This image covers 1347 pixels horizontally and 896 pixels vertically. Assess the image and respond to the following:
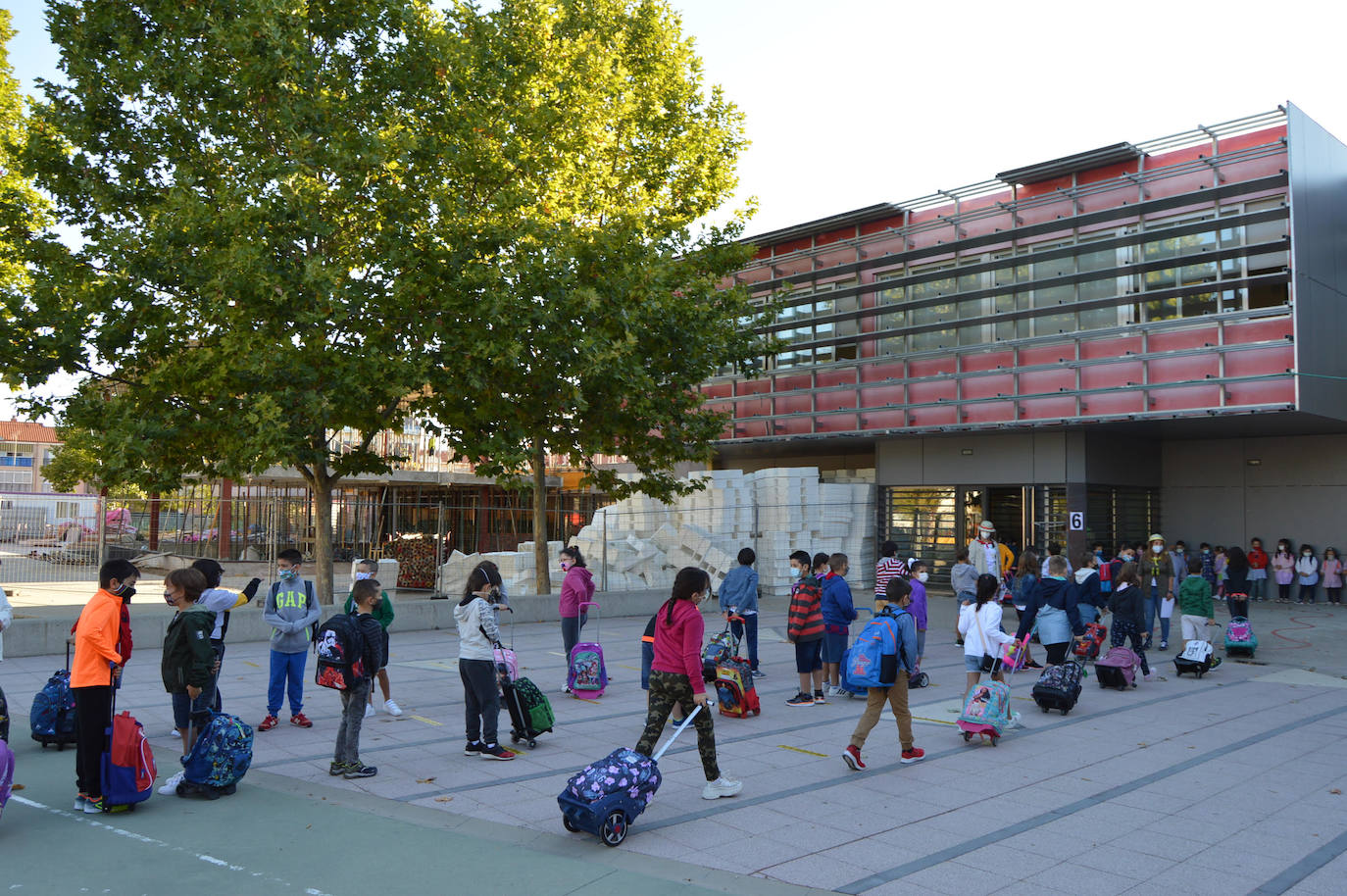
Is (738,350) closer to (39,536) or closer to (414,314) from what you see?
(414,314)

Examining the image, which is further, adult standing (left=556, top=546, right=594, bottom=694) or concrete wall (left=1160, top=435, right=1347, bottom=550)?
concrete wall (left=1160, top=435, right=1347, bottom=550)

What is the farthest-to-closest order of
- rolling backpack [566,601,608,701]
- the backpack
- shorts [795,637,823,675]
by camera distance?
rolling backpack [566,601,608,701] < shorts [795,637,823,675] < the backpack

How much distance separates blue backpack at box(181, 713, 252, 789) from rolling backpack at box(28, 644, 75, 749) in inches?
85.9

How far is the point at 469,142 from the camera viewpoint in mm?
20406

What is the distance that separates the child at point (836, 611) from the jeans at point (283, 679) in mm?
5620

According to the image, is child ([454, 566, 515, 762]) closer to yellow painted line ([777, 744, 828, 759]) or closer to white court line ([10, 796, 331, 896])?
yellow painted line ([777, 744, 828, 759])

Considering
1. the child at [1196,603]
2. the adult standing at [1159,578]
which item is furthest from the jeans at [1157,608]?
the child at [1196,603]

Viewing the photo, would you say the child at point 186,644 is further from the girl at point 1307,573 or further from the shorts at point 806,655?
the girl at point 1307,573

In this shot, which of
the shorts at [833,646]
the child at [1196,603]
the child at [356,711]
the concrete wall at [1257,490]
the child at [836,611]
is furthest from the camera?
the concrete wall at [1257,490]

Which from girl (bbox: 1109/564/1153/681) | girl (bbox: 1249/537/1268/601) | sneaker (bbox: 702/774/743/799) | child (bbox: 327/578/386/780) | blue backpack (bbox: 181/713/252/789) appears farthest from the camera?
girl (bbox: 1249/537/1268/601)

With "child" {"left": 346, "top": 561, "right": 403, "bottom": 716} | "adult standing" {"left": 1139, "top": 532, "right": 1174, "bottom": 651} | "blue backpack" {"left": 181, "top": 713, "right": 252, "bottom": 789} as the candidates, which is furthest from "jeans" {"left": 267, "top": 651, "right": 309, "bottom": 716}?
"adult standing" {"left": 1139, "top": 532, "right": 1174, "bottom": 651}

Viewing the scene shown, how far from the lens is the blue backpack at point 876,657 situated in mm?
8445

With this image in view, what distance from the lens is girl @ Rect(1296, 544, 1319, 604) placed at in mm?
23719

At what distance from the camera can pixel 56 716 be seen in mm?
8922
